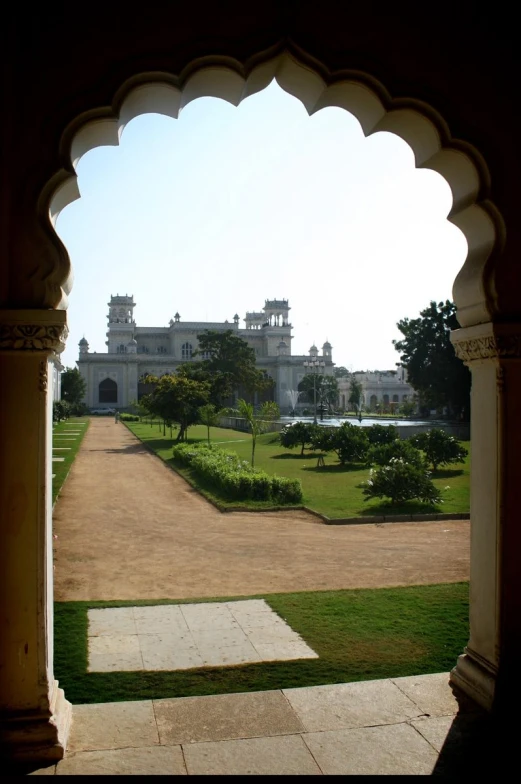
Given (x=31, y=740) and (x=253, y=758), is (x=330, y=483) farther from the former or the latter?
(x=31, y=740)

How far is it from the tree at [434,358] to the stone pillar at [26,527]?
121 ft

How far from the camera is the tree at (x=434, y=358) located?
39.0 metres

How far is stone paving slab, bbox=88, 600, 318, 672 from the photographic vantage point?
532 cm

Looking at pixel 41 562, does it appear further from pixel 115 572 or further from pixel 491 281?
pixel 115 572

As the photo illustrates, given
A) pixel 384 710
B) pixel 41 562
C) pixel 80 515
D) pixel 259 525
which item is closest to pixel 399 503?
pixel 259 525

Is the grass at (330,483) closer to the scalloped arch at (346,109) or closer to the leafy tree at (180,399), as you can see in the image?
the leafy tree at (180,399)

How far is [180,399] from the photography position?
30859 mm

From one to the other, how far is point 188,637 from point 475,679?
255cm

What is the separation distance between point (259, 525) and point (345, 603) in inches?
217

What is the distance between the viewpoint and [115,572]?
29.2 feet

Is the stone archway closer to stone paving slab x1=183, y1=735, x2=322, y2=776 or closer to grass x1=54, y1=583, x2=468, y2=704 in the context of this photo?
stone paving slab x1=183, y1=735, x2=322, y2=776

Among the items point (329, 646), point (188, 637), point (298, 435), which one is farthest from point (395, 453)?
point (188, 637)

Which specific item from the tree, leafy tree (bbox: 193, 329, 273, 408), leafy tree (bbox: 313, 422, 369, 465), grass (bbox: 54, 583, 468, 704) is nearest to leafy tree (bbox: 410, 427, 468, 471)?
leafy tree (bbox: 313, 422, 369, 465)

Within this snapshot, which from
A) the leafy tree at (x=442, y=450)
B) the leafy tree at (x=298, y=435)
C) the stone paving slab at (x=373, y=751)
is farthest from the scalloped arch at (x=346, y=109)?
the leafy tree at (x=298, y=435)
